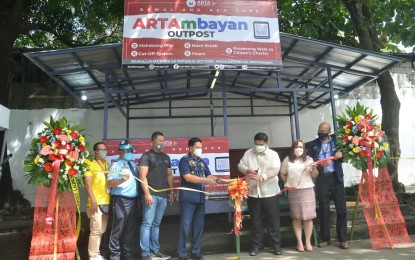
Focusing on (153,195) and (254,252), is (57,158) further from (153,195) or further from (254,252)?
(254,252)

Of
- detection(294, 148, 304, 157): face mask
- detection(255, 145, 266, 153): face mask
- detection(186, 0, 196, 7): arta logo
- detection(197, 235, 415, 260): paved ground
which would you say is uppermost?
detection(186, 0, 196, 7): arta logo

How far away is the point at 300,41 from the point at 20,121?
7.44 metres

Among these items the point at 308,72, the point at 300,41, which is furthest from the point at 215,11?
the point at 308,72

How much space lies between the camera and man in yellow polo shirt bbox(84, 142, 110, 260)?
4320 millimetres

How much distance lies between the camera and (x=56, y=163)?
167 inches

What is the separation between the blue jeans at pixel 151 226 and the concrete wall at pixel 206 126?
462cm

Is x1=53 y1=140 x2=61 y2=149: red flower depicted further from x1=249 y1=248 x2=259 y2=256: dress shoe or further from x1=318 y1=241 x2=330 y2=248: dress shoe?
x1=318 y1=241 x2=330 y2=248: dress shoe


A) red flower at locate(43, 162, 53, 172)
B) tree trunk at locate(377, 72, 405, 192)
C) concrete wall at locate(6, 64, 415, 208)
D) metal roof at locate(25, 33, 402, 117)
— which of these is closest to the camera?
red flower at locate(43, 162, 53, 172)

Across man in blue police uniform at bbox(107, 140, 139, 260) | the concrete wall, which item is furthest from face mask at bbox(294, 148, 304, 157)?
the concrete wall

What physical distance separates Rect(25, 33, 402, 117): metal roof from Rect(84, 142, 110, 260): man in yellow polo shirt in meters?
1.77

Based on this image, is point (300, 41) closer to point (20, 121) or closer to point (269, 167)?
point (269, 167)

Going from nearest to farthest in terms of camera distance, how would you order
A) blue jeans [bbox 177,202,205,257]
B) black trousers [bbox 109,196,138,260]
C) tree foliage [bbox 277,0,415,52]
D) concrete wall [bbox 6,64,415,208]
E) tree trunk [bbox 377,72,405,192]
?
1. black trousers [bbox 109,196,138,260]
2. blue jeans [bbox 177,202,205,257]
3. tree foliage [bbox 277,0,415,52]
4. tree trunk [bbox 377,72,405,192]
5. concrete wall [bbox 6,64,415,208]

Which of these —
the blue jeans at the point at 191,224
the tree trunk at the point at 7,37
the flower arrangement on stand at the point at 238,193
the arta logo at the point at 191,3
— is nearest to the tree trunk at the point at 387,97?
the arta logo at the point at 191,3

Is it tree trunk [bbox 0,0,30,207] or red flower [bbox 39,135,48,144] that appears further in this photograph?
tree trunk [bbox 0,0,30,207]
